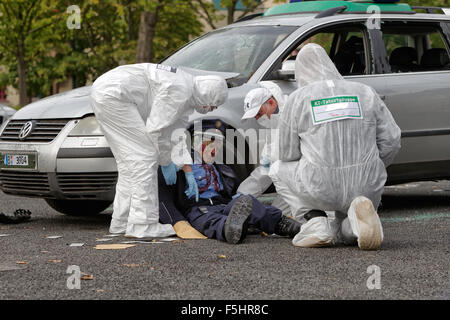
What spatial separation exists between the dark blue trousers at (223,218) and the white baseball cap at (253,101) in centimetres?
76

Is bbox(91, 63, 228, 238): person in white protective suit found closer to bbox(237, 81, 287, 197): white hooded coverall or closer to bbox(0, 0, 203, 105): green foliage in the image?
bbox(237, 81, 287, 197): white hooded coverall

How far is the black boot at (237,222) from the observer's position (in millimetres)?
6223

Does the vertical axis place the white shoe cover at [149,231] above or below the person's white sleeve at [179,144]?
below

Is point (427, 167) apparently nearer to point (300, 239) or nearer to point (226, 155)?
point (226, 155)

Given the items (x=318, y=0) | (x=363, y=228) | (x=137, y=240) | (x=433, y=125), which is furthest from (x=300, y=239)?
(x=318, y=0)

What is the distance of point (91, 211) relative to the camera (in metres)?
8.41

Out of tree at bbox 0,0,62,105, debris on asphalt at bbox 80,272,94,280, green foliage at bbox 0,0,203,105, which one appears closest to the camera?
debris on asphalt at bbox 80,272,94,280

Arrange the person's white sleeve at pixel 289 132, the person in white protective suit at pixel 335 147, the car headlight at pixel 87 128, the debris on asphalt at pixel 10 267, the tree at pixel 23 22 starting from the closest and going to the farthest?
the debris on asphalt at pixel 10 267
the person in white protective suit at pixel 335 147
the person's white sleeve at pixel 289 132
the car headlight at pixel 87 128
the tree at pixel 23 22

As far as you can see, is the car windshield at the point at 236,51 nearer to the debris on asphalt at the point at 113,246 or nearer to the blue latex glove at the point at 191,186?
the blue latex glove at the point at 191,186

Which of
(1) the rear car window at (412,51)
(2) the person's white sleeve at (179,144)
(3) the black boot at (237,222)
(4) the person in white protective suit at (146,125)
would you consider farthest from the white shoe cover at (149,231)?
(1) the rear car window at (412,51)

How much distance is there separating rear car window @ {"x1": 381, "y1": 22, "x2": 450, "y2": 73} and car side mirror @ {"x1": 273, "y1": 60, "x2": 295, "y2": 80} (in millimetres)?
1412

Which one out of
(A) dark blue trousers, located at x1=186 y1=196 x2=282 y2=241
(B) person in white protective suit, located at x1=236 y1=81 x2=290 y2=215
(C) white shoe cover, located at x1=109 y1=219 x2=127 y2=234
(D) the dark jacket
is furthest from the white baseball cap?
(C) white shoe cover, located at x1=109 y1=219 x2=127 y2=234

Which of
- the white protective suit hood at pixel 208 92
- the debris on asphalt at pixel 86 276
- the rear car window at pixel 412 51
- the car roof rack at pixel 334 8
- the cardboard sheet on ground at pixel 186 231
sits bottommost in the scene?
the cardboard sheet on ground at pixel 186 231

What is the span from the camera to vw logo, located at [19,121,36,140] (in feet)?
24.3
